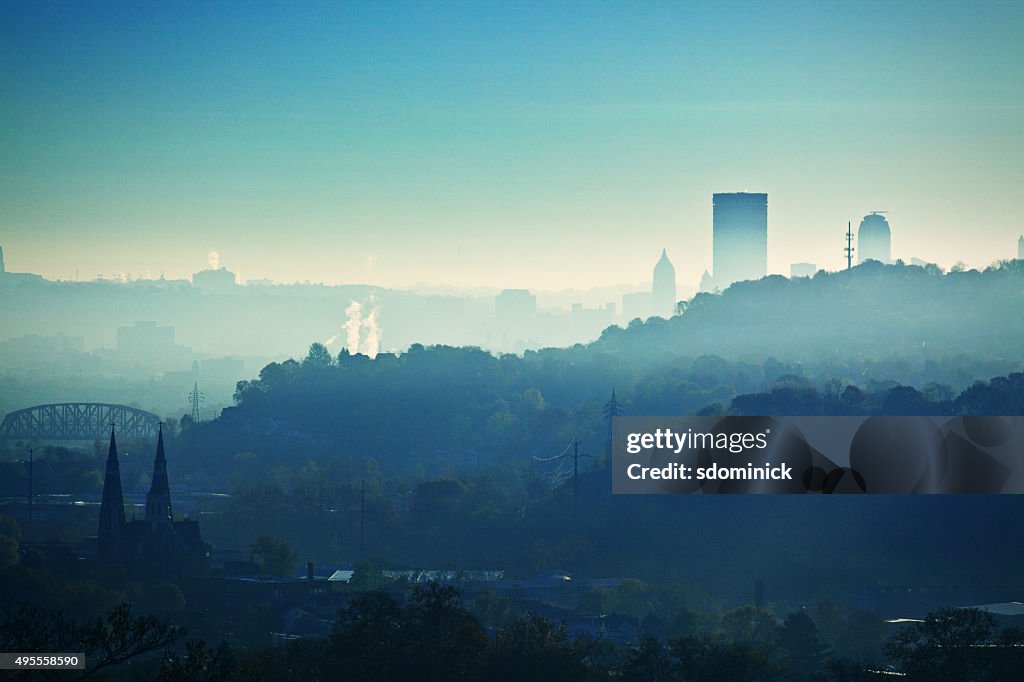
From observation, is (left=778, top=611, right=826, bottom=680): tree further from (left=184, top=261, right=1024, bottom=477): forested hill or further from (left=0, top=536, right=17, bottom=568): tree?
→ (left=184, top=261, right=1024, bottom=477): forested hill

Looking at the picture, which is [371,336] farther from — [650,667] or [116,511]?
[650,667]

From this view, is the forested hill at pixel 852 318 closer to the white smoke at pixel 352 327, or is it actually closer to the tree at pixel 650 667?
the white smoke at pixel 352 327

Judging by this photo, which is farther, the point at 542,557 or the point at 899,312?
the point at 899,312

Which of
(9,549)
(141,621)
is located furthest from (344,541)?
(141,621)

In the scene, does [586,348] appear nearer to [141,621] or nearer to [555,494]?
[555,494]

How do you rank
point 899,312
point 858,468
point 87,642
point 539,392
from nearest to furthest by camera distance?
point 87,642 → point 858,468 → point 539,392 → point 899,312

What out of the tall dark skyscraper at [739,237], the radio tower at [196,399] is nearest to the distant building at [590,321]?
the tall dark skyscraper at [739,237]
